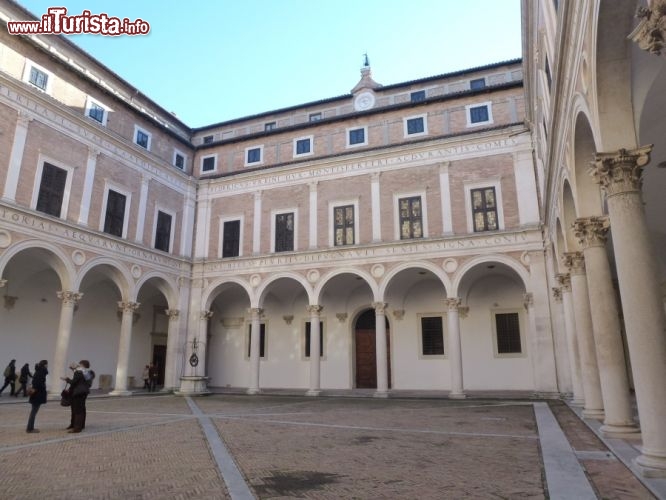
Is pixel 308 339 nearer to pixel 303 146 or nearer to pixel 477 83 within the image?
pixel 303 146

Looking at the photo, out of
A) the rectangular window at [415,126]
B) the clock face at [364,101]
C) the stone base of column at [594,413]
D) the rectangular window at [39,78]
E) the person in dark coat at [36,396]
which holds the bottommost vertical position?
the stone base of column at [594,413]

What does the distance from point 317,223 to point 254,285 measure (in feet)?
13.9

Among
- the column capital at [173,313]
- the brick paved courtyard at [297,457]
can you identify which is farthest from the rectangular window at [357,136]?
the brick paved courtyard at [297,457]

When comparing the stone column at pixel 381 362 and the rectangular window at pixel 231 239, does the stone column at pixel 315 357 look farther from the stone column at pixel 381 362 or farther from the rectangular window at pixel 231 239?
the rectangular window at pixel 231 239

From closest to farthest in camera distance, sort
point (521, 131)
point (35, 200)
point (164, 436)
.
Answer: point (164, 436), point (35, 200), point (521, 131)

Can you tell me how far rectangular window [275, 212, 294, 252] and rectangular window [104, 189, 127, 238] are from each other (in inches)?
273

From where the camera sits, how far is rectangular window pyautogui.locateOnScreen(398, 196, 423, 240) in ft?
68.4

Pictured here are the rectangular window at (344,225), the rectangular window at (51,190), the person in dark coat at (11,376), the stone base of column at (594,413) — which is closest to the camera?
the stone base of column at (594,413)

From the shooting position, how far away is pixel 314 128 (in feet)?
81.1

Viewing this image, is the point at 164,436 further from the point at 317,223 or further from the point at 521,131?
the point at 521,131

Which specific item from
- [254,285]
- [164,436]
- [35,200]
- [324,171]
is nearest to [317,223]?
[324,171]

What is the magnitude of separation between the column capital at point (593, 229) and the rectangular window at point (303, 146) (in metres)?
17.3

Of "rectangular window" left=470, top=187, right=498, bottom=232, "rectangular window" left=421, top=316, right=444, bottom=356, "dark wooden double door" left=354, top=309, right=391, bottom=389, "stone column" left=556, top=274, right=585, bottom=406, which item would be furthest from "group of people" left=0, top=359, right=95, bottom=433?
"rectangular window" left=421, top=316, right=444, bottom=356

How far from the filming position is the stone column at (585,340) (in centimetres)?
1045
